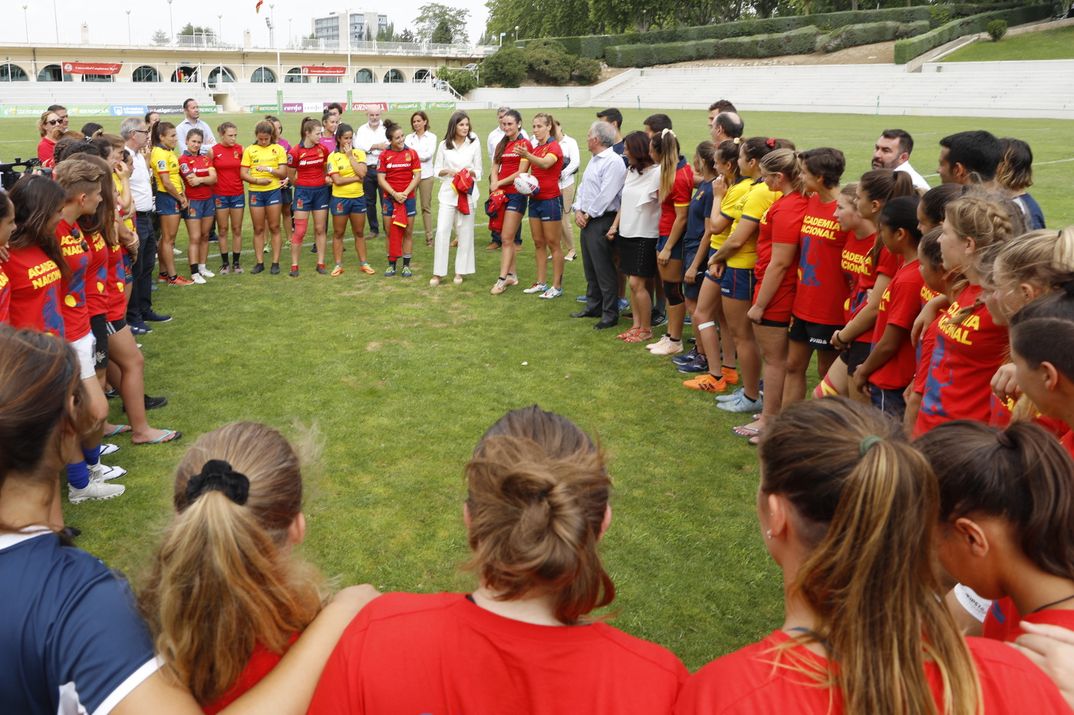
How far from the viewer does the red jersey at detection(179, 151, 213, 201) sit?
9.98 m

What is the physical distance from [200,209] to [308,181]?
1385 millimetres

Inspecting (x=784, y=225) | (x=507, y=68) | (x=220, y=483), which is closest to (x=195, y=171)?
(x=784, y=225)

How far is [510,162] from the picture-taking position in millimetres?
9953

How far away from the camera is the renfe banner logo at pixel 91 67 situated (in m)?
68.6

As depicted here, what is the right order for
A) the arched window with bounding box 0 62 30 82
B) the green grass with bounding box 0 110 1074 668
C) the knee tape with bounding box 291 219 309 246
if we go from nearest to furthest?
the green grass with bounding box 0 110 1074 668 → the knee tape with bounding box 291 219 309 246 → the arched window with bounding box 0 62 30 82

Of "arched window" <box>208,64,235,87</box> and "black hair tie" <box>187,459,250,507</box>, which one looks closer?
"black hair tie" <box>187,459,250,507</box>

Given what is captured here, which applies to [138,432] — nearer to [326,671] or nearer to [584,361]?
[584,361]

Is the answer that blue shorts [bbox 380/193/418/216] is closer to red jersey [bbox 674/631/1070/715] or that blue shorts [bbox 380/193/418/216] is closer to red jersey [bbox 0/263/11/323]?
red jersey [bbox 0/263/11/323]

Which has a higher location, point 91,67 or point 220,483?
point 91,67

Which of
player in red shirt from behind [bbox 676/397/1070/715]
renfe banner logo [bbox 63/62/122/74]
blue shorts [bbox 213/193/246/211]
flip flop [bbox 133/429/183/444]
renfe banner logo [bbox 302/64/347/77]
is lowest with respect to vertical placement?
flip flop [bbox 133/429/183/444]

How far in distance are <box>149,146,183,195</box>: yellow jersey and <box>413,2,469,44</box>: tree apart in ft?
356

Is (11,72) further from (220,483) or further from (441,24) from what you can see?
(220,483)

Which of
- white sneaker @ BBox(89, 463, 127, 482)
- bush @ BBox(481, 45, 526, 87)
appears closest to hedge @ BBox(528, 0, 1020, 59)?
bush @ BBox(481, 45, 526, 87)

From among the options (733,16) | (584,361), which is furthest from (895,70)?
(584,361)
